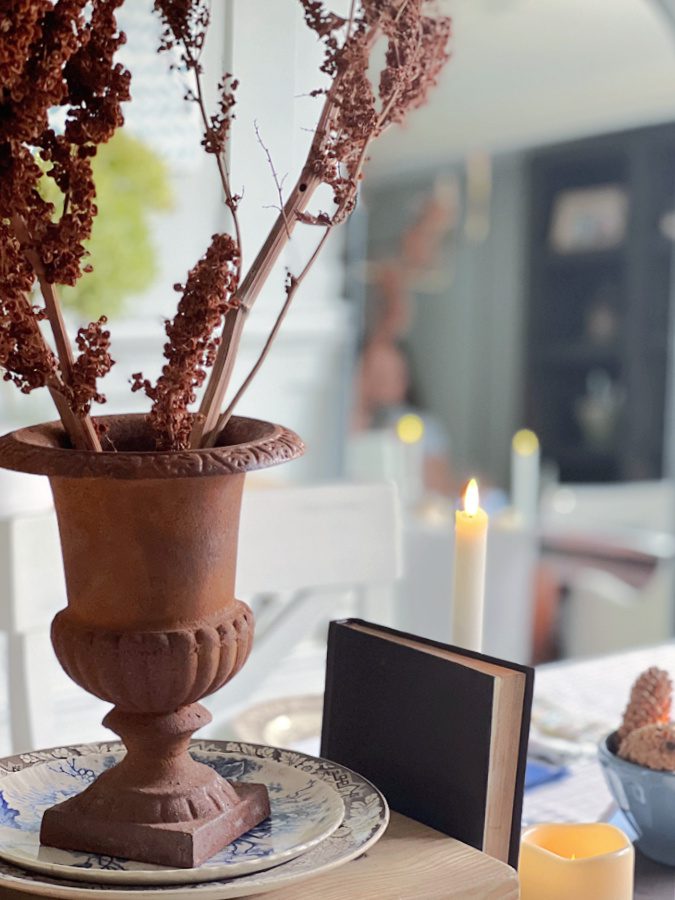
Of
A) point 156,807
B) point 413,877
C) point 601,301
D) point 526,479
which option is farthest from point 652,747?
point 601,301

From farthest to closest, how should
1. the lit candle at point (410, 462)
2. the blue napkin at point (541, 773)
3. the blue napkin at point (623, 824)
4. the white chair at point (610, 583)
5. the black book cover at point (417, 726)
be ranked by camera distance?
the lit candle at point (410, 462), the white chair at point (610, 583), the blue napkin at point (541, 773), the blue napkin at point (623, 824), the black book cover at point (417, 726)

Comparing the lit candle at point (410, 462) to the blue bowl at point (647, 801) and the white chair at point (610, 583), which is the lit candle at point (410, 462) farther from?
the blue bowl at point (647, 801)

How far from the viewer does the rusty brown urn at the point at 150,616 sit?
57 cm

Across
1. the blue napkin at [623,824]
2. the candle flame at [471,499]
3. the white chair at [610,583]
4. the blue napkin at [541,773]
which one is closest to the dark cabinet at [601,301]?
the white chair at [610,583]

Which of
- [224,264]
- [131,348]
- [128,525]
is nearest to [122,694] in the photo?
[128,525]

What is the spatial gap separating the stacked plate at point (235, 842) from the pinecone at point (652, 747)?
10.1 inches

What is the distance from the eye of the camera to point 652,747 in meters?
0.83

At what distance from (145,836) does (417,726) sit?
18 centimetres

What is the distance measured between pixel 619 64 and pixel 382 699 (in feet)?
16.7

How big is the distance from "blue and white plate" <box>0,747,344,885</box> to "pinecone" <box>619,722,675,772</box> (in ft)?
0.90

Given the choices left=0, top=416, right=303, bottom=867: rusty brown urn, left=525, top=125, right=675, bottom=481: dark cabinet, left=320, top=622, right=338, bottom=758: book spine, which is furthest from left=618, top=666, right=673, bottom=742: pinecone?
left=525, top=125, right=675, bottom=481: dark cabinet

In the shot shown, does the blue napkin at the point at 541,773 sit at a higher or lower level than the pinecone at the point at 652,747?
lower

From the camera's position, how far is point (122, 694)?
589mm

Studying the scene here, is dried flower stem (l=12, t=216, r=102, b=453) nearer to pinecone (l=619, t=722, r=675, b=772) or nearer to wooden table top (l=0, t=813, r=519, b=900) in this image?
wooden table top (l=0, t=813, r=519, b=900)
